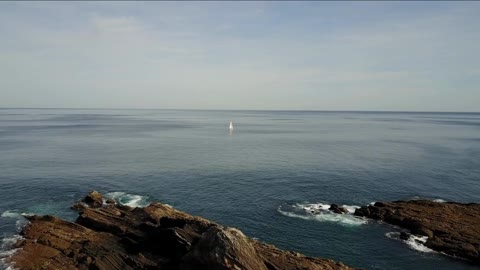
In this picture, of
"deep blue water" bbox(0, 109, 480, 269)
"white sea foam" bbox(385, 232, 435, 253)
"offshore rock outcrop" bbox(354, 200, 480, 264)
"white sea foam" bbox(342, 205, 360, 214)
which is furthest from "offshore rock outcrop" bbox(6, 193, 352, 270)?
"white sea foam" bbox(342, 205, 360, 214)

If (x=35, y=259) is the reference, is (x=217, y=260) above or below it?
above

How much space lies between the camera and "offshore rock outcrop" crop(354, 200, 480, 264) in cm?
4522

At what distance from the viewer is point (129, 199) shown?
210 feet

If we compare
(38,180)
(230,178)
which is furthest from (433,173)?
(38,180)

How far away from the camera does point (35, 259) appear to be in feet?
125

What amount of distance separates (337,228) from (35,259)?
38.1m

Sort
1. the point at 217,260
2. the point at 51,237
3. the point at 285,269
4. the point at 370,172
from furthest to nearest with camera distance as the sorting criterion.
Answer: the point at 370,172
the point at 51,237
the point at 285,269
the point at 217,260

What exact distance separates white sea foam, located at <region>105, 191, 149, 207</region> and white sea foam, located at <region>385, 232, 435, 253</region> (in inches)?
1529

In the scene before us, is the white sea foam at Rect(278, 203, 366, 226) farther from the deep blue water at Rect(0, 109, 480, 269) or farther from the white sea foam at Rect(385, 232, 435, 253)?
the white sea foam at Rect(385, 232, 435, 253)

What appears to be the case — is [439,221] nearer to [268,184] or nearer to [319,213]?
[319,213]

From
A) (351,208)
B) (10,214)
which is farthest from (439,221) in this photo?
(10,214)

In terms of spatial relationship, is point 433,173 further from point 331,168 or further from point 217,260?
point 217,260

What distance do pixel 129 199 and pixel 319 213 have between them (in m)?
32.9

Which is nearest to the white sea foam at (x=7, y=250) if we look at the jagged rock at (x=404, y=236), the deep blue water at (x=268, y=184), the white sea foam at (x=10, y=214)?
the deep blue water at (x=268, y=184)
